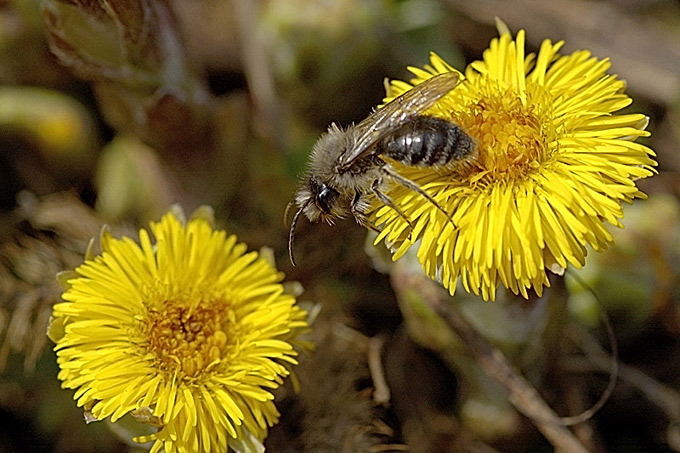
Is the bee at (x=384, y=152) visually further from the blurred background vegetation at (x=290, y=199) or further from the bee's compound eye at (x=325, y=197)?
the blurred background vegetation at (x=290, y=199)

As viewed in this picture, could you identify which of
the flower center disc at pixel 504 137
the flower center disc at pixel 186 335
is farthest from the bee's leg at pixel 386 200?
the flower center disc at pixel 186 335

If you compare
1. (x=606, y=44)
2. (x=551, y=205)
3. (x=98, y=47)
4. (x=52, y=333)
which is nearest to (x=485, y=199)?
(x=551, y=205)

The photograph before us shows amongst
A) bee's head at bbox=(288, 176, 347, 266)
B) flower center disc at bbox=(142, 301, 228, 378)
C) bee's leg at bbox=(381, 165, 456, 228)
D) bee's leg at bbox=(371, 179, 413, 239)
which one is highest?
→ bee's leg at bbox=(381, 165, 456, 228)

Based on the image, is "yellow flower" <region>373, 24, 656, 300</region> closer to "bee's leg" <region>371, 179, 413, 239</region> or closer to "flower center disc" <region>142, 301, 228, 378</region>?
"bee's leg" <region>371, 179, 413, 239</region>

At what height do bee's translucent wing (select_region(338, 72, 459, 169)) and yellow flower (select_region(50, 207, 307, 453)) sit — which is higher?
bee's translucent wing (select_region(338, 72, 459, 169))

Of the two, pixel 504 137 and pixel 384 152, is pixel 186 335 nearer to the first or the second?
pixel 384 152

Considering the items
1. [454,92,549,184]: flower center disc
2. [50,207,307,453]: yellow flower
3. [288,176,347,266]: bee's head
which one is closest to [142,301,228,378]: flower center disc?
[50,207,307,453]: yellow flower

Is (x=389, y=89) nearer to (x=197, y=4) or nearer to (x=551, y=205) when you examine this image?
(x=551, y=205)
